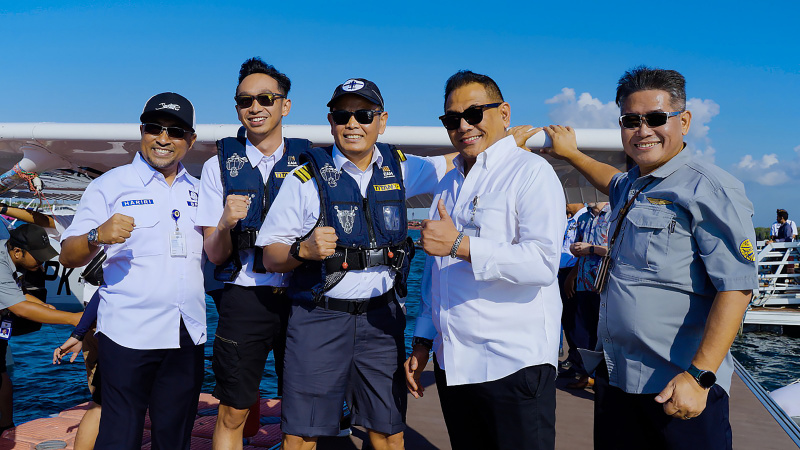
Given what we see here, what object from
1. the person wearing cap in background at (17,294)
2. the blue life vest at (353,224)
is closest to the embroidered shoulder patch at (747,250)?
the blue life vest at (353,224)

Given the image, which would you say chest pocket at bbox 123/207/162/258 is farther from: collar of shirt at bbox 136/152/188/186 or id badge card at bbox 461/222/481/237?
id badge card at bbox 461/222/481/237

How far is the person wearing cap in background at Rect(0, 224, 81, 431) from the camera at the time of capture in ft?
12.4

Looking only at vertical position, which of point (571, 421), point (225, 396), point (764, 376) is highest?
point (225, 396)

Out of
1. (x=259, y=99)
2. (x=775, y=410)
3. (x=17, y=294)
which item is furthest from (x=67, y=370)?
(x=775, y=410)

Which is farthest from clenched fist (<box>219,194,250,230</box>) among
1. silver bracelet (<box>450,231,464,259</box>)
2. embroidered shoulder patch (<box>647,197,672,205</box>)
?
embroidered shoulder patch (<box>647,197,672,205</box>)

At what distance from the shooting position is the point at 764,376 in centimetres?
1140

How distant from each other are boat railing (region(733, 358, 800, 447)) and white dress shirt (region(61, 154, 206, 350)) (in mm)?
4130

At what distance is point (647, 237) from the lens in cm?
185

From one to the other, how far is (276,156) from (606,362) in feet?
6.61

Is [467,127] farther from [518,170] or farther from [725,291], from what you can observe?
[725,291]

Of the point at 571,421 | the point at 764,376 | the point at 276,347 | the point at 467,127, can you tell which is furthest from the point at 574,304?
the point at 764,376

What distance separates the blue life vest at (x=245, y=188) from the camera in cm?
281

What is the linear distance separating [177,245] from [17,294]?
2179 millimetres

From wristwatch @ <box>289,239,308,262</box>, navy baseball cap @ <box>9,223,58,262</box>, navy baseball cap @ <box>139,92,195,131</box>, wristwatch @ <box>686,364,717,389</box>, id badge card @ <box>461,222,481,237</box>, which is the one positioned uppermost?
navy baseball cap @ <box>139,92,195,131</box>
